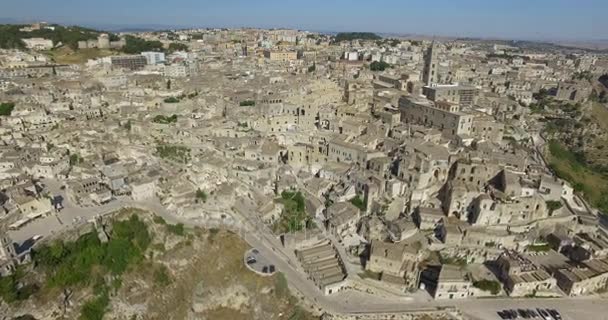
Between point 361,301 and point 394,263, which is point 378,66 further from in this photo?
point 361,301

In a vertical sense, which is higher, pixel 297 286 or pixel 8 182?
pixel 8 182

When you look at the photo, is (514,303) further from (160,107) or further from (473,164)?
(160,107)

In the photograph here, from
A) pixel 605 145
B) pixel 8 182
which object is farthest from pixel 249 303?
pixel 605 145

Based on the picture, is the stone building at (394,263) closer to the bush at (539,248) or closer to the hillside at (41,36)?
the bush at (539,248)

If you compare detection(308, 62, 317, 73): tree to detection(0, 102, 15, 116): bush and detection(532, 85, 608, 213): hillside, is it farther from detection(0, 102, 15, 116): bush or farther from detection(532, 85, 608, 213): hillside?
detection(0, 102, 15, 116): bush

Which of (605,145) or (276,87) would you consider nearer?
(276,87)

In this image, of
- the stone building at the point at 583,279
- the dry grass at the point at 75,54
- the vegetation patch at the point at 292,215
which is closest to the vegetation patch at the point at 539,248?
the stone building at the point at 583,279

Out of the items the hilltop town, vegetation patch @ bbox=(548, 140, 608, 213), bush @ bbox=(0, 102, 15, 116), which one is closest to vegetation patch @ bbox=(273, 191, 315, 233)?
the hilltop town
